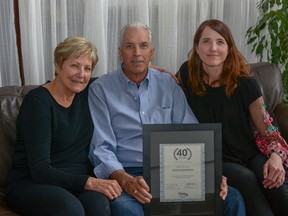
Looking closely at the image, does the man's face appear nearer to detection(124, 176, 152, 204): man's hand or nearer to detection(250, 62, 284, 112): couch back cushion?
detection(124, 176, 152, 204): man's hand

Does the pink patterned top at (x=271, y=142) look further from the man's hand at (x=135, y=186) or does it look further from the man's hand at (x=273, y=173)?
the man's hand at (x=135, y=186)

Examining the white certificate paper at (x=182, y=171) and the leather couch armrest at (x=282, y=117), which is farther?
the leather couch armrest at (x=282, y=117)

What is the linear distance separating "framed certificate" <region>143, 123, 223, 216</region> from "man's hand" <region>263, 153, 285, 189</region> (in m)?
0.25

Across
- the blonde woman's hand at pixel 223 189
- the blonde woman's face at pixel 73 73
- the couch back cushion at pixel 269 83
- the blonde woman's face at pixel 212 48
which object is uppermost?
the blonde woman's face at pixel 212 48

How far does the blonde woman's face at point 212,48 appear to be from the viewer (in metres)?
2.07

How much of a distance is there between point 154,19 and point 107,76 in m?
0.84

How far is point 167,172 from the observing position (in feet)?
5.82

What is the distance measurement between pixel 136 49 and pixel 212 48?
0.35m

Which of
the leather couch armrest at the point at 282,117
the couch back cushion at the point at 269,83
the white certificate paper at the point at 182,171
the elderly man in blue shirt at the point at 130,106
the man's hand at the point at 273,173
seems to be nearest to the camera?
the white certificate paper at the point at 182,171

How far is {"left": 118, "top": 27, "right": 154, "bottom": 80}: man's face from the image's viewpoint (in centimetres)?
206

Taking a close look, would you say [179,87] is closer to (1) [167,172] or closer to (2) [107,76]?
(2) [107,76]

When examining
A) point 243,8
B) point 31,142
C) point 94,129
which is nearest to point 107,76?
point 94,129

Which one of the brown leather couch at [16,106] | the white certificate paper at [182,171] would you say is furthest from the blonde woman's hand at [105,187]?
the brown leather couch at [16,106]

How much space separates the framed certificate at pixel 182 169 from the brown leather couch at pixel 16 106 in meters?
0.60
